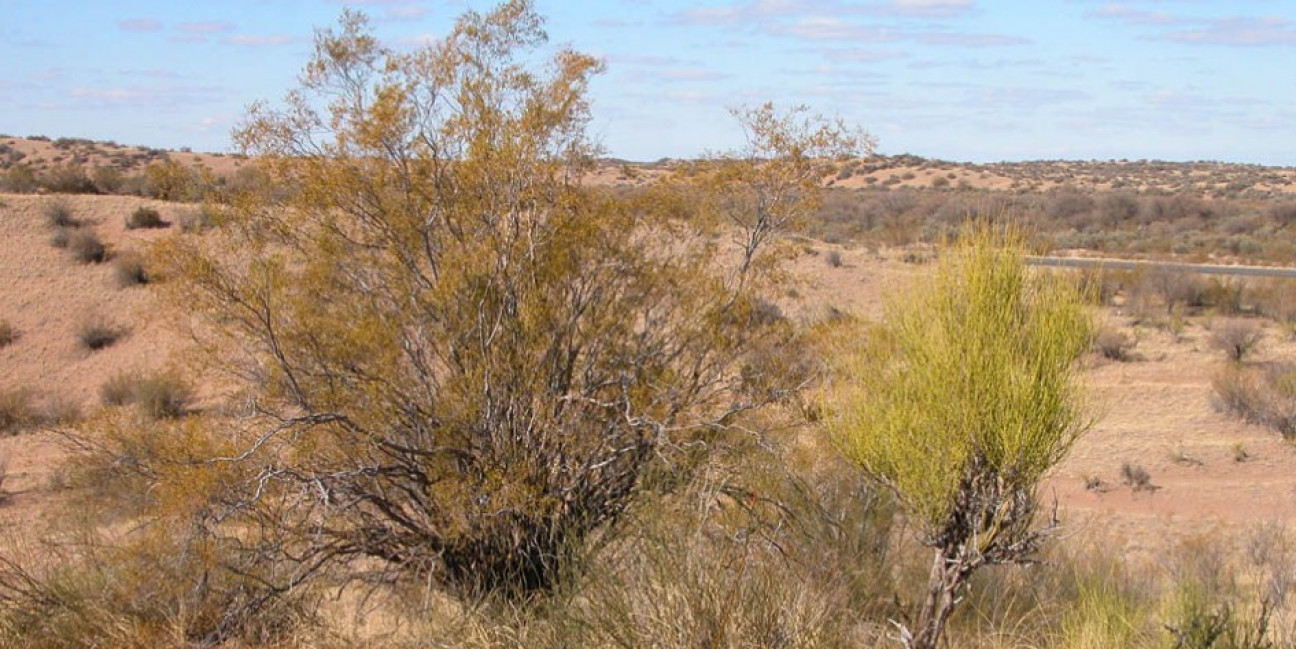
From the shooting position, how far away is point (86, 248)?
3338 centimetres

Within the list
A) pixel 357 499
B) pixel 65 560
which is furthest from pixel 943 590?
pixel 65 560

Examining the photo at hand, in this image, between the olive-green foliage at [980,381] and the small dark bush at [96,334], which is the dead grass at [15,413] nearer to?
the small dark bush at [96,334]

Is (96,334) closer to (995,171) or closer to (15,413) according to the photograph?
(15,413)

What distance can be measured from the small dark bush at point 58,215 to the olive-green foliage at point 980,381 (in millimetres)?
33440

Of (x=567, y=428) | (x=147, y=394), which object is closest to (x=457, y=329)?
(x=567, y=428)

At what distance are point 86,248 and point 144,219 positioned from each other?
2646mm

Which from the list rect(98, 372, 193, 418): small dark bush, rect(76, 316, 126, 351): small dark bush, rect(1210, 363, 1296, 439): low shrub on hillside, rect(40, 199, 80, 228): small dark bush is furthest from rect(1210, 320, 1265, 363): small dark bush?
rect(40, 199, 80, 228): small dark bush

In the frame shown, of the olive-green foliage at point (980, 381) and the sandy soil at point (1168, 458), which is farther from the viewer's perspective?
the sandy soil at point (1168, 458)

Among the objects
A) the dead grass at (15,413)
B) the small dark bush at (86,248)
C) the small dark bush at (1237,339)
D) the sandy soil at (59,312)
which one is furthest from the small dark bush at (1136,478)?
the small dark bush at (86,248)

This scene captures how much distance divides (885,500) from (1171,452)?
493 inches

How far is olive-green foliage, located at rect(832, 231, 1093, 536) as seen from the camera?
739 centimetres

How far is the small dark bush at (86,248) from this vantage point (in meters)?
33.2

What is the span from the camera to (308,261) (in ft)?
32.5

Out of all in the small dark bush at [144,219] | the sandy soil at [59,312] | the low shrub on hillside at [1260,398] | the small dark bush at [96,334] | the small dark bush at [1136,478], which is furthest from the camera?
the small dark bush at [144,219]
